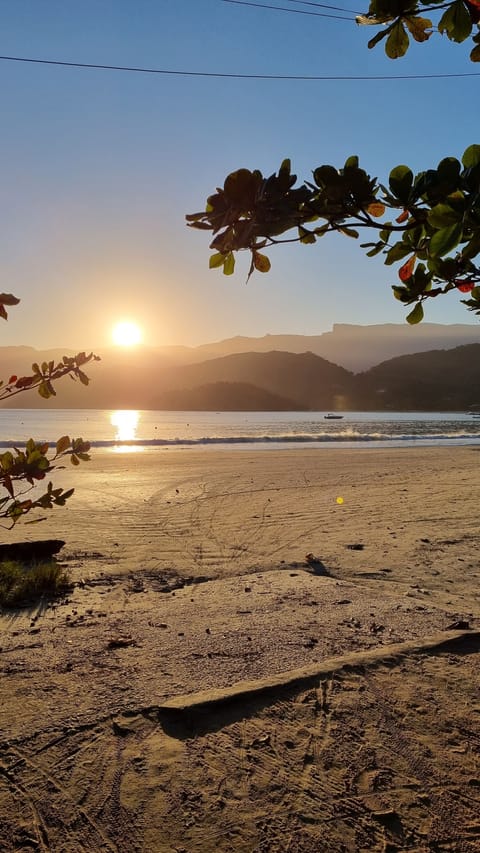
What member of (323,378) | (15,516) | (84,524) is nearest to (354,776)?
(15,516)

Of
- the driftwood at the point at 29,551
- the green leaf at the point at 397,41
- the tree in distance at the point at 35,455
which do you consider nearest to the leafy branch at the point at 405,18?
the green leaf at the point at 397,41

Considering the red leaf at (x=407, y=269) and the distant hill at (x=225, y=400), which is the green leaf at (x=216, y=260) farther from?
the distant hill at (x=225, y=400)

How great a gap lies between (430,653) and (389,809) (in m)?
1.49

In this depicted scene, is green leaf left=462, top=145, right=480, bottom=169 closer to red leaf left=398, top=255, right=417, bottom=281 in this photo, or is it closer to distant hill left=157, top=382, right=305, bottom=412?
red leaf left=398, top=255, right=417, bottom=281

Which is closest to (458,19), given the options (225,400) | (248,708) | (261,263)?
(261,263)

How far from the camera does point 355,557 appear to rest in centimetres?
675

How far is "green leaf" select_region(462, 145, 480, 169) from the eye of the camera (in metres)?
1.47

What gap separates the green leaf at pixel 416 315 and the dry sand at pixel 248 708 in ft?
6.90

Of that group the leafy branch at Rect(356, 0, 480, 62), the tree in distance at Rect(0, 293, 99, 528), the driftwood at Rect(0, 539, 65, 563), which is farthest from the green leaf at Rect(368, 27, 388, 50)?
the driftwood at Rect(0, 539, 65, 563)

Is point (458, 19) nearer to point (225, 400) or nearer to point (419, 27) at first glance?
point (419, 27)

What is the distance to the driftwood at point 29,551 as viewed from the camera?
6473 mm

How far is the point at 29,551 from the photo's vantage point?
661cm

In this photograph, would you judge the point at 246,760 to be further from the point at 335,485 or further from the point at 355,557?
the point at 335,485

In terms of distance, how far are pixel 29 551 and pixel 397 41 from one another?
6553 millimetres
